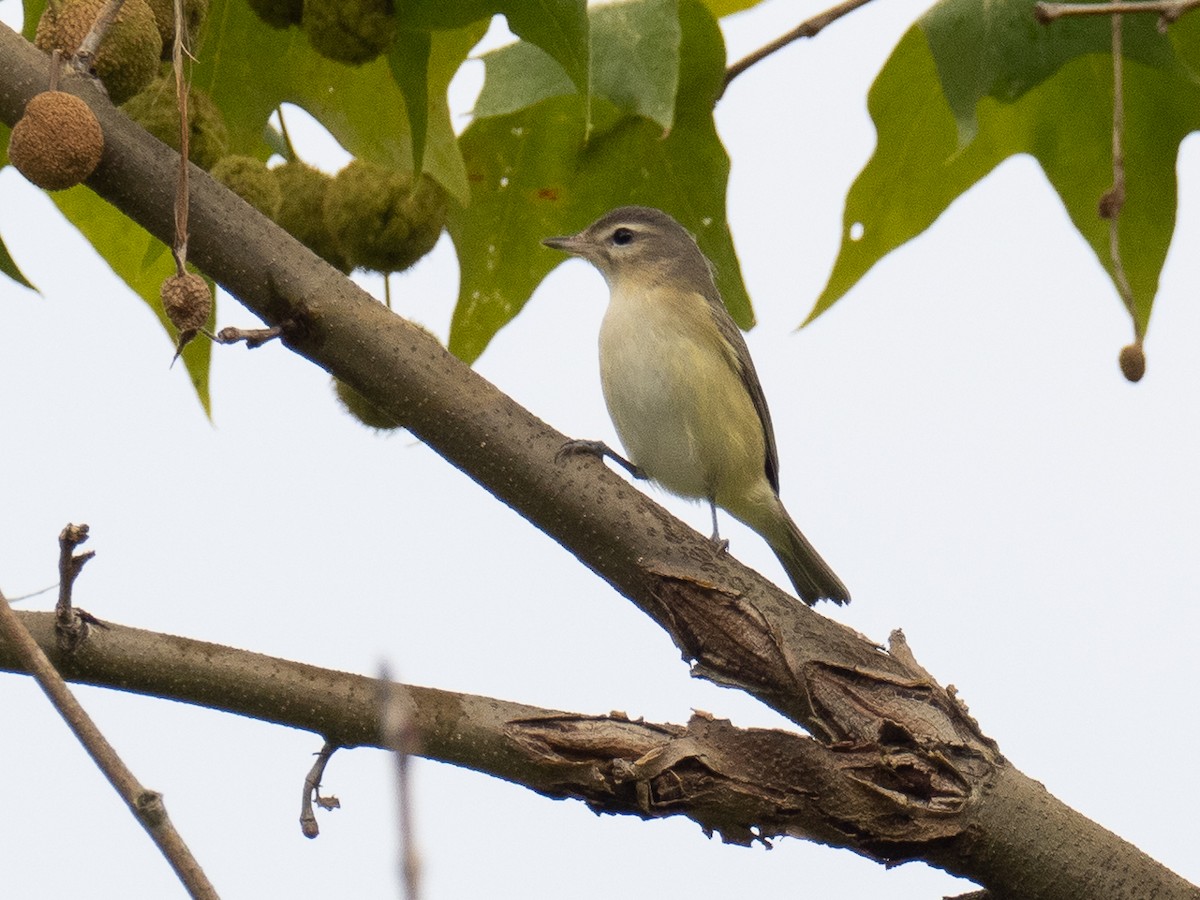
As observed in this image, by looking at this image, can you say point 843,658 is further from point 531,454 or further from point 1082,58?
point 1082,58

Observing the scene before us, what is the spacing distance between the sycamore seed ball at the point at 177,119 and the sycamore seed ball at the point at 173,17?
0.15 metres

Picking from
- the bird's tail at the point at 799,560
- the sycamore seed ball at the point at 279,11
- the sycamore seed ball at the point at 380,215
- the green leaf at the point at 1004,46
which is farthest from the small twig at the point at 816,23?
the bird's tail at the point at 799,560

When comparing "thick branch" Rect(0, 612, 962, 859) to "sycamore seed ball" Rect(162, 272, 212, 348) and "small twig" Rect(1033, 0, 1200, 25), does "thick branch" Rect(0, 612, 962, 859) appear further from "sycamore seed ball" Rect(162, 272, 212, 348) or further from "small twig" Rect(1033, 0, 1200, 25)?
"small twig" Rect(1033, 0, 1200, 25)

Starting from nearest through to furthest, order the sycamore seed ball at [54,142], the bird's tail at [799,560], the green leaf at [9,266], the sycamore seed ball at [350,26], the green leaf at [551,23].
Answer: the sycamore seed ball at [54,142], the green leaf at [551,23], the sycamore seed ball at [350,26], the green leaf at [9,266], the bird's tail at [799,560]

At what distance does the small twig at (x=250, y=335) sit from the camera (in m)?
Answer: 2.42

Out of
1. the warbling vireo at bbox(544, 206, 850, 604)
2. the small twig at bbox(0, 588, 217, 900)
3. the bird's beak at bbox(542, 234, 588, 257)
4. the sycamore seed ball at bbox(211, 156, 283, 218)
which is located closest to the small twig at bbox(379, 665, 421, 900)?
the small twig at bbox(0, 588, 217, 900)

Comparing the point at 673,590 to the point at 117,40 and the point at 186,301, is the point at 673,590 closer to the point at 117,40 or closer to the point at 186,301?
the point at 186,301

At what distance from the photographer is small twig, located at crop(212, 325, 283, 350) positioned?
7.93ft

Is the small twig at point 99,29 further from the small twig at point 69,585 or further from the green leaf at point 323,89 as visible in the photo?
the green leaf at point 323,89

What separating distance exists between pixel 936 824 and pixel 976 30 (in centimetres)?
159

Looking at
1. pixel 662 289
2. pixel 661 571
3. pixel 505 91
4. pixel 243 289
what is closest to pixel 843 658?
pixel 661 571

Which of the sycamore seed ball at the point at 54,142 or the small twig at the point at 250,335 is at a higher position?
the sycamore seed ball at the point at 54,142

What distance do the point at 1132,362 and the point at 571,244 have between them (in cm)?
202

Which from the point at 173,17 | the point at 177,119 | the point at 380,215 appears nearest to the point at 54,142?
the point at 173,17
